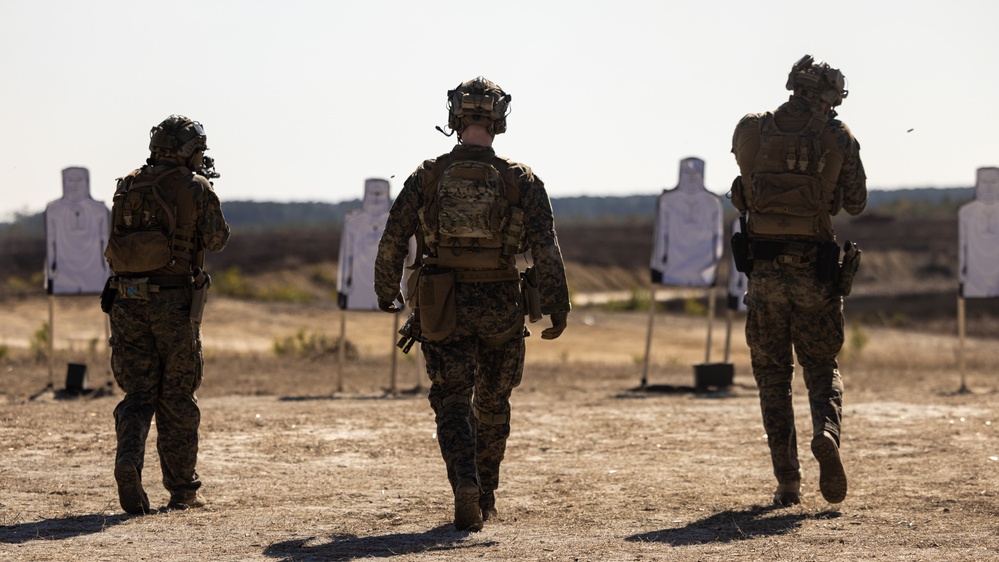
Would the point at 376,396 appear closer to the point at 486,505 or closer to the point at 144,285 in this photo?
the point at 144,285

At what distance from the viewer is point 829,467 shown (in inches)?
267

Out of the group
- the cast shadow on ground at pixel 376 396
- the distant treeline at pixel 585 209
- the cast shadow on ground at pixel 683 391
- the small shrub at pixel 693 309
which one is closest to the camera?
the cast shadow on ground at pixel 376 396

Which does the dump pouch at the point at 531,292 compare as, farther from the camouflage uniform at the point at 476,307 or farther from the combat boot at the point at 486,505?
the combat boot at the point at 486,505

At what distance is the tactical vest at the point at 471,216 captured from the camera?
640 cm

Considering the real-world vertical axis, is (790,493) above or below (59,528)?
above

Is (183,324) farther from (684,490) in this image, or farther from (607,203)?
(607,203)

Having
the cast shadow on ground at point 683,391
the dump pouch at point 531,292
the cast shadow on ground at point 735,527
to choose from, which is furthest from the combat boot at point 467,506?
the cast shadow on ground at point 683,391

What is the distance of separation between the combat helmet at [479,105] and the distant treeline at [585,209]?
7235cm

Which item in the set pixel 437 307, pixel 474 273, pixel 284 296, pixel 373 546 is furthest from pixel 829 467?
pixel 284 296

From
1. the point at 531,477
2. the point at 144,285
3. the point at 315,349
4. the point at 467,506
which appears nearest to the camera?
the point at 467,506

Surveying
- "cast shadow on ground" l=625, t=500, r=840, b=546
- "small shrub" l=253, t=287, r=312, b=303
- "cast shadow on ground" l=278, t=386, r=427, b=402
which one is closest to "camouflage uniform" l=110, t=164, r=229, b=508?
"cast shadow on ground" l=625, t=500, r=840, b=546

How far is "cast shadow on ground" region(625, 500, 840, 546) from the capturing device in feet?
20.6

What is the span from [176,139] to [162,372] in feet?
4.23

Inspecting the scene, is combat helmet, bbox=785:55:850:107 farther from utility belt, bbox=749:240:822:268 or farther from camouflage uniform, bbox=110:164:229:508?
camouflage uniform, bbox=110:164:229:508
